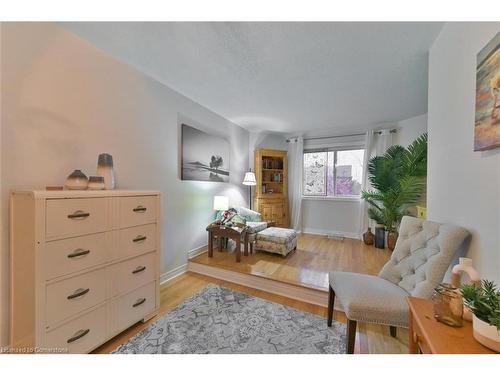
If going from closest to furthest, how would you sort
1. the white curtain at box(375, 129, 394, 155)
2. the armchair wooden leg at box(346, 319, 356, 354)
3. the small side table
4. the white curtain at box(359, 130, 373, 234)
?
the armchair wooden leg at box(346, 319, 356, 354), the small side table, the white curtain at box(375, 129, 394, 155), the white curtain at box(359, 130, 373, 234)

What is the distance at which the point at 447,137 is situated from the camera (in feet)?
4.19

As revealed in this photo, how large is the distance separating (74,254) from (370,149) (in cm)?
461

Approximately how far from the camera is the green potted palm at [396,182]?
9.11ft

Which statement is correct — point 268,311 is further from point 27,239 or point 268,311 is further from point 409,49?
point 409,49

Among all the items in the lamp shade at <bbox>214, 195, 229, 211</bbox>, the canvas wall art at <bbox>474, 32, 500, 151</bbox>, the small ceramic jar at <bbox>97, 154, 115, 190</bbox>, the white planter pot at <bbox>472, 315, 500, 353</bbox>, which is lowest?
the white planter pot at <bbox>472, 315, 500, 353</bbox>

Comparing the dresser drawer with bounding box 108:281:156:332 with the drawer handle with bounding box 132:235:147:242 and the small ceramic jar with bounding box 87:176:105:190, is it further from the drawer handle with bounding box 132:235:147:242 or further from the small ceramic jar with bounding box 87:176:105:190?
the small ceramic jar with bounding box 87:176:105:190

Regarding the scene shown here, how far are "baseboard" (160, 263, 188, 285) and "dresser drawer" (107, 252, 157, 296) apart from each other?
661mm

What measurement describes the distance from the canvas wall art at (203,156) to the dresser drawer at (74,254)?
1.40 metres

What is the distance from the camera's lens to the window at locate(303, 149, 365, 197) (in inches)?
160

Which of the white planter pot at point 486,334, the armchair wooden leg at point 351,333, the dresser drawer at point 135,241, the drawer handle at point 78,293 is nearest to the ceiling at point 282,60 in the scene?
the dresser drawer at point 135,241

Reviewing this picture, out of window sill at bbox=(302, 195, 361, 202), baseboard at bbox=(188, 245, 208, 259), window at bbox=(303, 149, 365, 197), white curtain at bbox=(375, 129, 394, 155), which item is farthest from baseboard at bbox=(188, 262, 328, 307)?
white curtain at bbox=(375, 129, 394, 155)

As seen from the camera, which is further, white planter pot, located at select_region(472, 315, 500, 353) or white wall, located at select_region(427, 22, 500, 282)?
white wall, located at select_region(427, 22, 500, 282)

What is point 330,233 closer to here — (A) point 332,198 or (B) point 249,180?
(A) point 332,198
